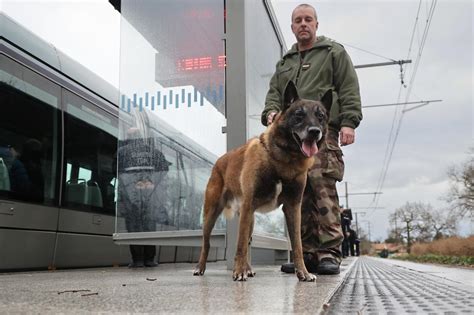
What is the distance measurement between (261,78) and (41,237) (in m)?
3.38

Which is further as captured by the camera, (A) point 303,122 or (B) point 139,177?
(B) point 139,177

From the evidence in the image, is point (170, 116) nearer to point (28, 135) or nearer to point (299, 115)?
point (28, 135)

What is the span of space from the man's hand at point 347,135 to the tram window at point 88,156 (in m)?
3.74

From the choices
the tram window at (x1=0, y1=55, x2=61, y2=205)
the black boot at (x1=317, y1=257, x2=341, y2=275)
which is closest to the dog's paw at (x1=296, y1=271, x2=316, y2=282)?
the black boot at (x1=317, y1=257, x2=341, y2=275)

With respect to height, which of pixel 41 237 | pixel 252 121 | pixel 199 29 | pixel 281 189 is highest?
pixel 199 29

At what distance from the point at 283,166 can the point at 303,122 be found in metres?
0.38

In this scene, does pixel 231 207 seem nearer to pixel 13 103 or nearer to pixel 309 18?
pixel 309 18

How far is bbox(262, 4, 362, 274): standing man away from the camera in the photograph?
427cm

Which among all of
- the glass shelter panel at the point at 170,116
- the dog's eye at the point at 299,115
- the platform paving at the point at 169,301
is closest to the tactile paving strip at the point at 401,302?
the platform paving at the point at 169,301

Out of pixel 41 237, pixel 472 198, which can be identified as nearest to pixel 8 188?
pixel 41 237

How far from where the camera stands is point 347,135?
4.14 metres

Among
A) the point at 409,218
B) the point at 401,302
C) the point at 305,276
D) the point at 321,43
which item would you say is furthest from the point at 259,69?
the point at 409,218

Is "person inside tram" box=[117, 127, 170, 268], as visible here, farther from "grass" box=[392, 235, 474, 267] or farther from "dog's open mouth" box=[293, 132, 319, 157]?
"grass" box=[392, 235, 474, 267]

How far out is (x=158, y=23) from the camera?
→ 20.3ft
